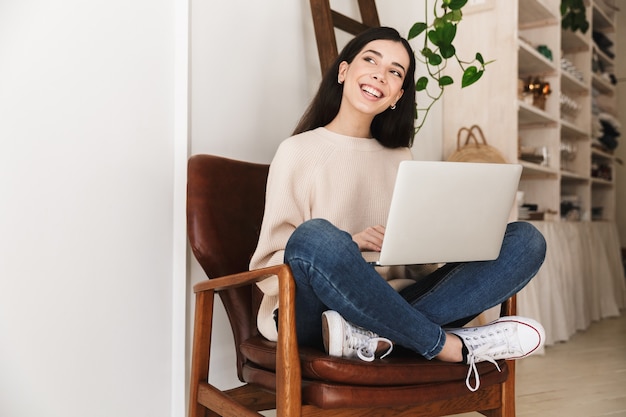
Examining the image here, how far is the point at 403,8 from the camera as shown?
2.90m

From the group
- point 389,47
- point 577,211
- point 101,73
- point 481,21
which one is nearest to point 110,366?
point 101,73

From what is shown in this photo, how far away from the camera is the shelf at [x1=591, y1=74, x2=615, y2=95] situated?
478 centimetres

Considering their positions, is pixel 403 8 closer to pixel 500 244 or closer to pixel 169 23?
pixel 169 23

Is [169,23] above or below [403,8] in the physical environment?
A: below

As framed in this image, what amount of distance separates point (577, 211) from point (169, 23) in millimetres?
3277

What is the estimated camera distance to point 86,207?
1559 millimetres

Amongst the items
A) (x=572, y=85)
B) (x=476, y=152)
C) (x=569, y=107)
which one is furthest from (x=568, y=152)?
(x=476, y=152)

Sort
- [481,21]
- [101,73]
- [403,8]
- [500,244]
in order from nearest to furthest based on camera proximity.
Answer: [500,244] → [101,73] → [403,8] → [481,21]

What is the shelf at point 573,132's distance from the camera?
401 centimetres

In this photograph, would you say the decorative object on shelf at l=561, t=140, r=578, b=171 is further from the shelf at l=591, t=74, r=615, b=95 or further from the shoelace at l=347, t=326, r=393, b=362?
the shoelace at l=347, t=326, r=393, b=362

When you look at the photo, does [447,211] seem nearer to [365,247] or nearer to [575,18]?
[365,247]

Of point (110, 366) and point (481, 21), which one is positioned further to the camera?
point (481, 21)

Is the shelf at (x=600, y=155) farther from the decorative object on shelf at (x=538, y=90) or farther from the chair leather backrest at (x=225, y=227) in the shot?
the chair leather backrest at (x=225, y=227)

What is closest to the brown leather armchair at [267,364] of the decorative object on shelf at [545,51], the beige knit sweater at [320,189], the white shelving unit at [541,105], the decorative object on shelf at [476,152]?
the beige knit sweater at [320,189]
